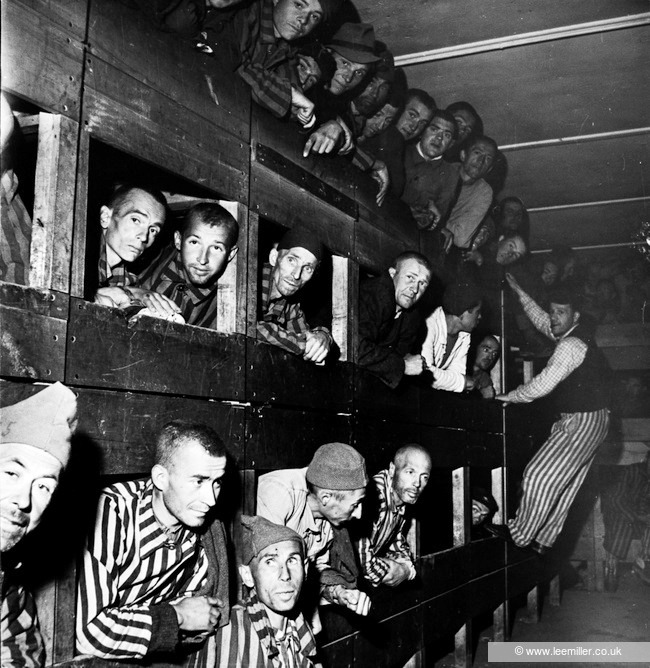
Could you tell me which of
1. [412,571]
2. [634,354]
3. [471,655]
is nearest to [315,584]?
[412,571]

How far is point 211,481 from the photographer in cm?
292

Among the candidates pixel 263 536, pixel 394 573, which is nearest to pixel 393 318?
pixel 394 573

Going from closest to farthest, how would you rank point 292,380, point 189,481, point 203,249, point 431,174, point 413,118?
point 189,481 → point 203,249 → point 292,380 → point 413,118 → point 431,174

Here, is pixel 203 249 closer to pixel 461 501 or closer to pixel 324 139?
pixel 324 139

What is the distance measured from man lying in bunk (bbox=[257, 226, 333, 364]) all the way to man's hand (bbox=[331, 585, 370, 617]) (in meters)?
1.32

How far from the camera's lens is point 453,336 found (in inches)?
286

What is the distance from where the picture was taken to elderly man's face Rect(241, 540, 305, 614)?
3158 mm

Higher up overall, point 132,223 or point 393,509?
point 132,223

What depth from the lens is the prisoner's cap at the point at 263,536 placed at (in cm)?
322

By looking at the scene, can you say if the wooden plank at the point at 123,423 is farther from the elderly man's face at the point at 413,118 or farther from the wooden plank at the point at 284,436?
the elderly man's face at the point at 413,118

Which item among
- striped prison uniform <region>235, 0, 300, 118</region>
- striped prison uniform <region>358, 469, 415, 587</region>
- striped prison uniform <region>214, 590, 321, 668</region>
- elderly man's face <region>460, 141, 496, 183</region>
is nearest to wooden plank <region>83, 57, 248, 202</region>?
striped prison uniform <region>235, 0, 300, 118</region>

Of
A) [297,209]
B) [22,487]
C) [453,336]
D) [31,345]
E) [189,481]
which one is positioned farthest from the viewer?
[453,336]

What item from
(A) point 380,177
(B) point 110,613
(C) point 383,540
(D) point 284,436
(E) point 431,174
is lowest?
(C) point 383,540

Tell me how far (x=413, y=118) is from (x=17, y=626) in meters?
4.80
